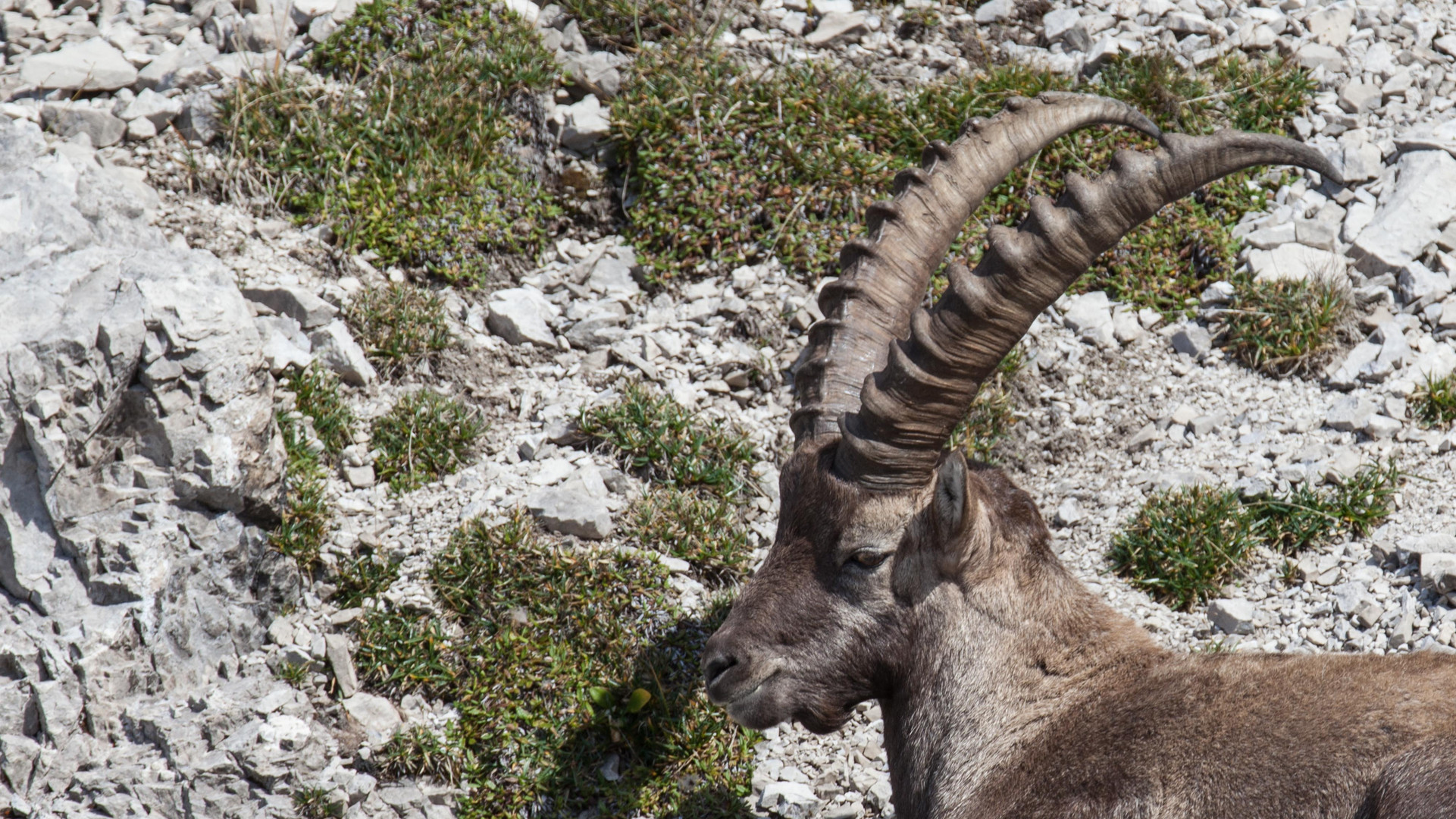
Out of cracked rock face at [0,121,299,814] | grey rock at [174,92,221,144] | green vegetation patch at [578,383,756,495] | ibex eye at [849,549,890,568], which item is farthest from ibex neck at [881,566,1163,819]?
grey rock at [174,92,221,144]

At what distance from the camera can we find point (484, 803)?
21.0 feet

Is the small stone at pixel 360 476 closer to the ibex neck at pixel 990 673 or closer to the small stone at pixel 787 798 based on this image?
the small stone at pixel 787 798

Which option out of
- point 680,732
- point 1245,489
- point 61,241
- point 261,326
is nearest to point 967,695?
point 680,732

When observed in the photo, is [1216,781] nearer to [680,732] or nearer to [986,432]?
[680,732]

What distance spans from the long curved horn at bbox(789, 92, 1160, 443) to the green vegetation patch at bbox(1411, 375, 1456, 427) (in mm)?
3380

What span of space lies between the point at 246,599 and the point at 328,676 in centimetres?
62

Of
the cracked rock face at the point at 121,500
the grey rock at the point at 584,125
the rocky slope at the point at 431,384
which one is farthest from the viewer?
the grey rock at the point at 584,125

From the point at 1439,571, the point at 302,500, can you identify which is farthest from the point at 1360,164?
the point at 302,500

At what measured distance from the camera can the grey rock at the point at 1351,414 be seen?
24.9 ft

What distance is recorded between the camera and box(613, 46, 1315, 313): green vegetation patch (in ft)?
28.8

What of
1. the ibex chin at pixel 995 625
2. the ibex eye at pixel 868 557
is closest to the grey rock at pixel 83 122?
the ibex chin at pixel 995 625

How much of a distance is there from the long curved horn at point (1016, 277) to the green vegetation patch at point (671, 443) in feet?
8.90

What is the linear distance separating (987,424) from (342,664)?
4089 mm

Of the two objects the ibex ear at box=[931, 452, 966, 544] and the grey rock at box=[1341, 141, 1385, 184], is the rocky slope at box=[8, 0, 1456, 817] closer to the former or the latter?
the grey rock at box=[1341, 141, 1385, 184]
